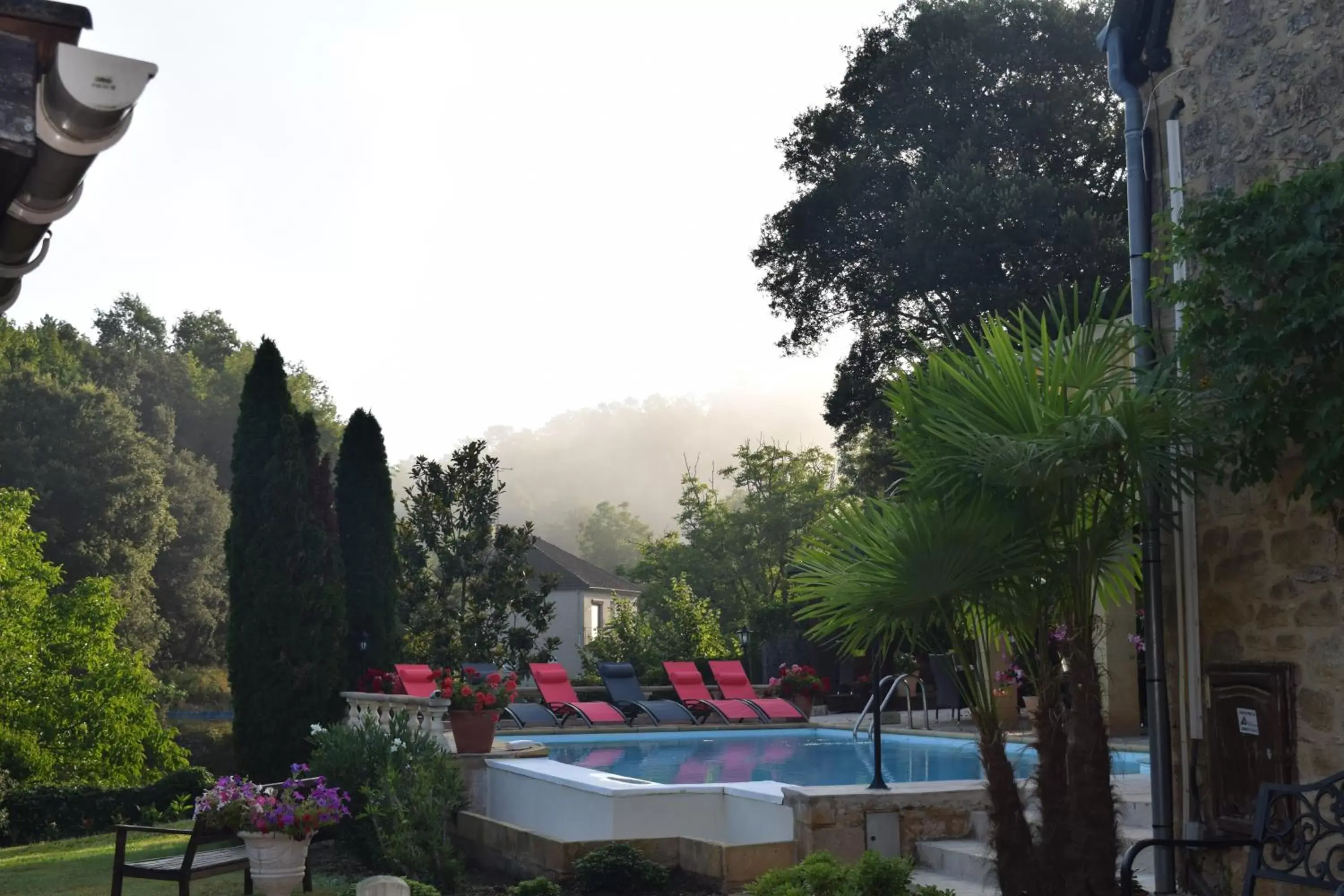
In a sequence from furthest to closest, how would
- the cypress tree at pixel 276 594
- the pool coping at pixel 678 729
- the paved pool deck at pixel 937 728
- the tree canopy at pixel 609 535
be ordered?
the tree canopy at pixel 609 535 → the pool coping at pixel 678 729 → the cypress tree at pixel 276 594 → the paved pool deck at pixel 937 728

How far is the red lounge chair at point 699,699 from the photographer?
20844mm

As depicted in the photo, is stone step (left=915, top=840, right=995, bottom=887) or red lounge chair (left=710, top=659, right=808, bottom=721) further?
red lounge chair (left=710, top=659, right=808, bottom=721)

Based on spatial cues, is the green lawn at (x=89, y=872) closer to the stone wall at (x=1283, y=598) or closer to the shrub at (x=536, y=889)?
the shrub at (x=536, y=889)

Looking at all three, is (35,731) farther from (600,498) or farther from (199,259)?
(600,498)

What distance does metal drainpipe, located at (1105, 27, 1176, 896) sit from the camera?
291 inches

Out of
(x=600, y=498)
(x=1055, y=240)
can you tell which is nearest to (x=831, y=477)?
(x=1055, y=240)

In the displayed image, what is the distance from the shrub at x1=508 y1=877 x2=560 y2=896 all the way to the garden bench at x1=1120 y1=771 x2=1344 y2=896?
14.4 ft

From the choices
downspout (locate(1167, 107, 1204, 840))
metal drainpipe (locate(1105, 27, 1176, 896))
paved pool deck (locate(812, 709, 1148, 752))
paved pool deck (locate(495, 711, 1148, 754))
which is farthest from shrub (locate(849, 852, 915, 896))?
paved pool deck (locate(495, 711, 1148, 754))

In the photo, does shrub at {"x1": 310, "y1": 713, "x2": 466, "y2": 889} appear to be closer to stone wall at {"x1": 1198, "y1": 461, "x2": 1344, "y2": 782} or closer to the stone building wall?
the stone building wall

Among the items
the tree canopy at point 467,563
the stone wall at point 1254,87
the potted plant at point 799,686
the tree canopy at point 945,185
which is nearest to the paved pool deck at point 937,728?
the potted plant at point 799,686

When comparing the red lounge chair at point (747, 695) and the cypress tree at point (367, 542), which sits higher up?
the cypress tree at point (367, 542)

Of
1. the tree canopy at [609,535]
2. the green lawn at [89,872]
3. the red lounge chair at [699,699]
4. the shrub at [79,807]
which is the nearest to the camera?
the green lawn at [89,872]

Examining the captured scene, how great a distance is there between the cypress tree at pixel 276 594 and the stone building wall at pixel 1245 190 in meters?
11.1

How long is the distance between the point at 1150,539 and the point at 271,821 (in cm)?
626
